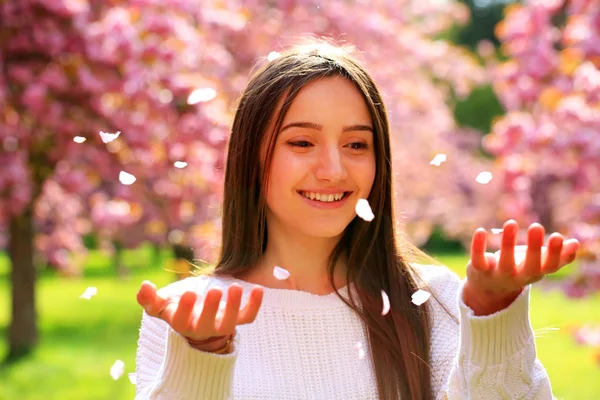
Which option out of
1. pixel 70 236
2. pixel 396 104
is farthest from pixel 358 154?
pixel 70 236

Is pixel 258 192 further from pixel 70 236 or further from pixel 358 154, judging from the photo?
pixel 70 236

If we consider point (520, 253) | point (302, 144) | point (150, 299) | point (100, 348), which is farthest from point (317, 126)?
point (100, 348)

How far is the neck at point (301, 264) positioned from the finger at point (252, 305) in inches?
31.9

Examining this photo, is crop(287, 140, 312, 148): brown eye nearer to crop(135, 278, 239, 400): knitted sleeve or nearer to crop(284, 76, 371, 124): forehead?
crop(284, 76, 371, 124): forehead

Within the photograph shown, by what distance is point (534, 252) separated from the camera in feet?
5.32

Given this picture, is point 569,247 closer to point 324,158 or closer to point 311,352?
point 324,158

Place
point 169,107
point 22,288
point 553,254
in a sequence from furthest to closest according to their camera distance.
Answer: point 22,288 < point 169,107 < point 553,254

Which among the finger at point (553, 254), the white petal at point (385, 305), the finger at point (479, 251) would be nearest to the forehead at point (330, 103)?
the white petal at point (385, 305)

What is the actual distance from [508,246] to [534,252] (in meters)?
0.05

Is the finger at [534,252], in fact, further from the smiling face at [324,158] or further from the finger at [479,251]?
the smiling face at [324,158]

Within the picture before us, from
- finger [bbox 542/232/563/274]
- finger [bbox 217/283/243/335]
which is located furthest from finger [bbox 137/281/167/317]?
finger [bbox 542/232/563/274]

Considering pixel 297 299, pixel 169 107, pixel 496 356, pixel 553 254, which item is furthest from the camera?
pixel 169 107

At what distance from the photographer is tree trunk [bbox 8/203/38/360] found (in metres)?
9.28

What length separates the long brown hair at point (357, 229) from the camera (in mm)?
2328
